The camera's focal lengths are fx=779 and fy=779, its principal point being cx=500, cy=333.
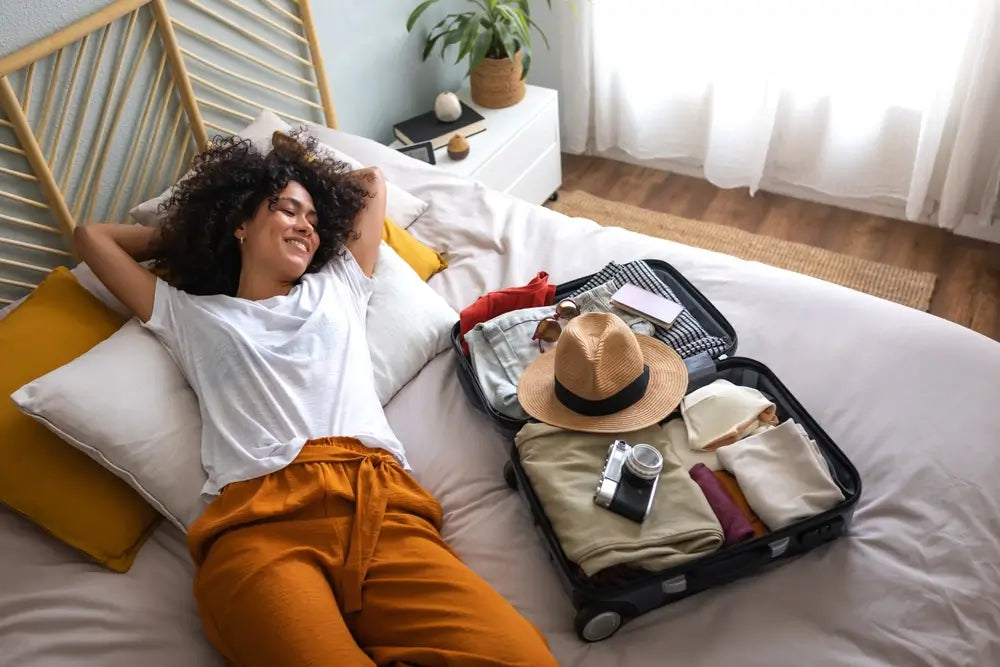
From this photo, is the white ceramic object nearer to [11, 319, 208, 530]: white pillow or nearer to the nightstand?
the nightstand

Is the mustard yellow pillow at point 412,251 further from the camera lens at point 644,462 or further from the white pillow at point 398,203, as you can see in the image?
the camera lens at point 644,462

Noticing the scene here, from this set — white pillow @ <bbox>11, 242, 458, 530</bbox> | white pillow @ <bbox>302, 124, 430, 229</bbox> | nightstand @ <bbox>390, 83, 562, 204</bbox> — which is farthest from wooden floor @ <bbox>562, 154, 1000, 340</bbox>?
white pillow @ <bbox>11, 242, 458, 530</bbox>

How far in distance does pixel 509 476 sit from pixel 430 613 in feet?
1.01

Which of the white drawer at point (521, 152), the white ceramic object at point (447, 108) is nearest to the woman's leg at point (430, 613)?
the white drawer at point (521, 152)

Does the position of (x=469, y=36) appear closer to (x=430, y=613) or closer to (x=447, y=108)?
(x=447, y=108)

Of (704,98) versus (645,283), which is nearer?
(645,283)

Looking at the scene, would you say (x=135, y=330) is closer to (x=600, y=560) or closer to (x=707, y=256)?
(x=600, y=560)

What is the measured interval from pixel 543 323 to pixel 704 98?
1.68 metres

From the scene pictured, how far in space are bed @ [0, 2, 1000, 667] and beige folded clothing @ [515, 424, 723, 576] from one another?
103 millimetres

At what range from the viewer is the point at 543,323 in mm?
1593

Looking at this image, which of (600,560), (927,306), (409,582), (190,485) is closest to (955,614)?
(600,560)

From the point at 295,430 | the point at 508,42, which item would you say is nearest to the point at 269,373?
the point at 295,430

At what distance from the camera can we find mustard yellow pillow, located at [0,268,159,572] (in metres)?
1.34

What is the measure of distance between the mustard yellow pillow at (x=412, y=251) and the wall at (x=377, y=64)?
2.56 feet
